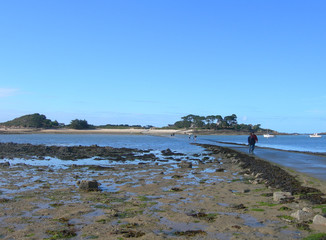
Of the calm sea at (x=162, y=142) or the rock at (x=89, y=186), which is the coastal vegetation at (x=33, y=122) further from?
the rock at (x=89, y=186)

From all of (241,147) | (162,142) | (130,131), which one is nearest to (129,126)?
(130,131)

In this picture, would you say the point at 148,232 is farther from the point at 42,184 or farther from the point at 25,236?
the point at 42,184

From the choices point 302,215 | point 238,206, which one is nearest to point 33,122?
point 238,206

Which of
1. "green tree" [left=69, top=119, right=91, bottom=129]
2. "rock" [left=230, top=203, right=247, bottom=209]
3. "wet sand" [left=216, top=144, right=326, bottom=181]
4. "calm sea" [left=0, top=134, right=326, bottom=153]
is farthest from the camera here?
"green tree" [left=69, top=119, right=91, bottom=129]

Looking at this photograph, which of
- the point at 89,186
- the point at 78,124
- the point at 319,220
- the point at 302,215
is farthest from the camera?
the point at 78,124

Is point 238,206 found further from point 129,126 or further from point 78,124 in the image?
point 129,126

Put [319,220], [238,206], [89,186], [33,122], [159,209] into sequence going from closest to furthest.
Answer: [319,220] < [159,209] < [238,206] < [89,186] < [33,122]

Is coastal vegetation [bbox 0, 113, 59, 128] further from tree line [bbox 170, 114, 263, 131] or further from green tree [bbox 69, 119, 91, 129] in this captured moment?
tree line [bbox 170, 114, 263, 131]

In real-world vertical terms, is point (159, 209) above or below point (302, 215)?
below

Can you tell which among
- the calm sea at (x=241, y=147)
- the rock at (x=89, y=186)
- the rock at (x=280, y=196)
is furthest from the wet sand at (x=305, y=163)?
the rock at (x=89, y=186)

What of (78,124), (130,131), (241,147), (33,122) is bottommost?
(241,147)

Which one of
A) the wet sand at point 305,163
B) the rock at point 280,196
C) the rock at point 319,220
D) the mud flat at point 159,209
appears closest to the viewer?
the mud flat at point 159,209

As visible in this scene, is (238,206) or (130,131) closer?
(238,206)

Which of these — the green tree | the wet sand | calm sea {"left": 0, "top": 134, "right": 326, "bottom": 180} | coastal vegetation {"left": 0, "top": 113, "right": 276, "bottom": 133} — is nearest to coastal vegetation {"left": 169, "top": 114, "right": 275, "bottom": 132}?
coastal vegetation {"left": 0, "top": 113, "right": 276, "bottom": 133}
